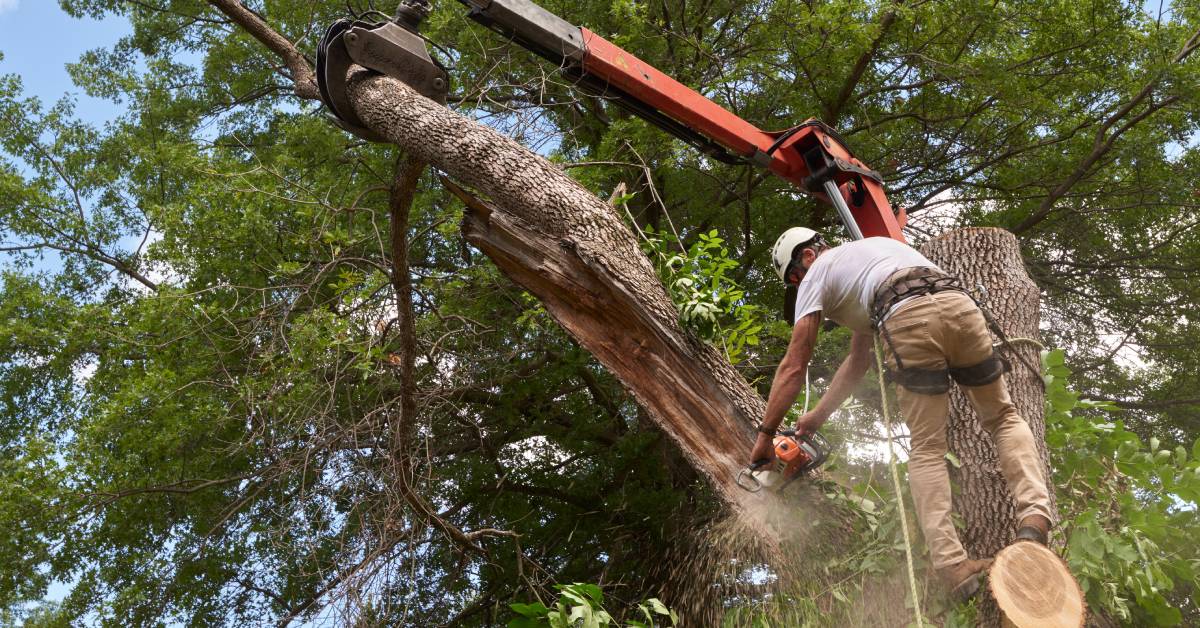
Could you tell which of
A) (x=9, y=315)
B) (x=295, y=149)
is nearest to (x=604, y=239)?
(x=295, y=149)

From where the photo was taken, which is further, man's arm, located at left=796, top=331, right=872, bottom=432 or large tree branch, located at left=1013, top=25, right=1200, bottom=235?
large tree branch, located at left=1013, top=25, right=1200, bottom=235

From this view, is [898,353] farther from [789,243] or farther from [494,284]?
[494,284]

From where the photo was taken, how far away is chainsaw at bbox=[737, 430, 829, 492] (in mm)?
4488

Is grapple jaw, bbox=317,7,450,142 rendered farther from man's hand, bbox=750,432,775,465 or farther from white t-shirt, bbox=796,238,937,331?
man's hand, bbox=750,432,775,465

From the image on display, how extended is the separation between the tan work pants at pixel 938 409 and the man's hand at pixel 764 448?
0.60 meters

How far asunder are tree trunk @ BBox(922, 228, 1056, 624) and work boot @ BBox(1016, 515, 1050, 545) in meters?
0.29

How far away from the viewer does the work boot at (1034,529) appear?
3.93 meters

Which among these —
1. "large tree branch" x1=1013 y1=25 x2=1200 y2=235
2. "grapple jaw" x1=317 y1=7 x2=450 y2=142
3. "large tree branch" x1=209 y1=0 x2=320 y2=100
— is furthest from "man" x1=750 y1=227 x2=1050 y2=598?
"large tree branch" x1=1013 y1=25 x2=1200 y2=235

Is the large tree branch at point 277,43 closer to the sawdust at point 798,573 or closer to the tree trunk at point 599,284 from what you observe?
the tree trunk at point 599,284

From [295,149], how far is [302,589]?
4699 mm

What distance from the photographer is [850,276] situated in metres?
4.39

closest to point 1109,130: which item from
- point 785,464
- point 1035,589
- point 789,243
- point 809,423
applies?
point 789,243

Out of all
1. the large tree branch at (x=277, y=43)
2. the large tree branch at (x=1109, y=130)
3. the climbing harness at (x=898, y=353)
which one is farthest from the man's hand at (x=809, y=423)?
the large tree branch at (x=1109, y=130)

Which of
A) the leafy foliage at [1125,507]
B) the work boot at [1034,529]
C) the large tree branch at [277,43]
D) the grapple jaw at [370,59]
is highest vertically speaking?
the large tree branch at [277,43]
